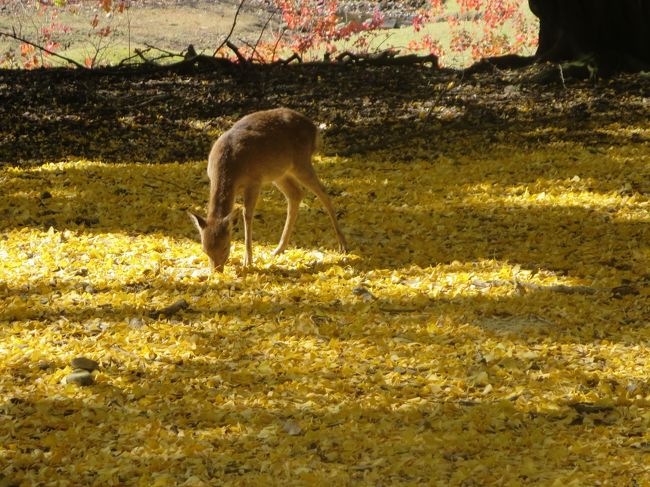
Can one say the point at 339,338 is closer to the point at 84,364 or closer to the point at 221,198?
the point at 84,364

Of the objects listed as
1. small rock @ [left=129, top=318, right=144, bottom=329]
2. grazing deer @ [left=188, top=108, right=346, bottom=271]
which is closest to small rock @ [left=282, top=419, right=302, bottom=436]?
small rock @ [left=129, top=318, right=144, bottom=329]

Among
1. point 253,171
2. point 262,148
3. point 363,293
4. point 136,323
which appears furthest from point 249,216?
point 136,323

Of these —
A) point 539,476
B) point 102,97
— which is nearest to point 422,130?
point 102,97

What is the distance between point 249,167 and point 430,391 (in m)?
2.80

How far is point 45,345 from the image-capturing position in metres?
5.29

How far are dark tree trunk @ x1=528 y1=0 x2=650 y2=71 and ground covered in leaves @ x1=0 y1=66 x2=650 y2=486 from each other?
5.38ft

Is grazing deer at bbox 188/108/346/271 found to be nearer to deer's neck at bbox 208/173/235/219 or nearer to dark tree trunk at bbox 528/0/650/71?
deer's neck at bbox 208/173/235/219

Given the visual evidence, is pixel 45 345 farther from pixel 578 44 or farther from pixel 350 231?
pixel 578 44

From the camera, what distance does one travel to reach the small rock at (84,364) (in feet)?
16.1

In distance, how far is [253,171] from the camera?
6887 mm

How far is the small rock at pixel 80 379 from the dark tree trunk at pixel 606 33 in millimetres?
10246

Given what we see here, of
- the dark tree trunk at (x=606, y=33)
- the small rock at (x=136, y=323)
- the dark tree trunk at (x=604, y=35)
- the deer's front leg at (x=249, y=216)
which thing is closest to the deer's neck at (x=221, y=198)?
the deer's front leg at (x=249, y=216)

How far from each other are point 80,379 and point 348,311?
6.37 feet

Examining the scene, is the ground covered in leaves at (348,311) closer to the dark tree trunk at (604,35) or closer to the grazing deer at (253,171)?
the grazing deer at (253,171)
